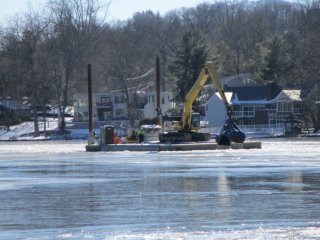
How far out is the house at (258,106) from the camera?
121m

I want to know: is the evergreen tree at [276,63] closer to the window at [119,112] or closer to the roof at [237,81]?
the roof at [237,81]

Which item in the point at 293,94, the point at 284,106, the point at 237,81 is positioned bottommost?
the point at 284,106

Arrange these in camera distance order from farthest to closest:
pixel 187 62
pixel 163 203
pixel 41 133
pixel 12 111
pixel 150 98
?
pixel 150 98 < pixel 12 111 < pixel 41 133 < pixel 187 62 < pixel 163 203

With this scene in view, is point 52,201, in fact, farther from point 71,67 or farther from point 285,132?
point 71,67

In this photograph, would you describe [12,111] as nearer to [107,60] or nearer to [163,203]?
[107,60]

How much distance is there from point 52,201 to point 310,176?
10.2 m

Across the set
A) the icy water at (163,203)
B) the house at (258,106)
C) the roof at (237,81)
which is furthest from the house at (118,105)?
the icy water at (163,203)

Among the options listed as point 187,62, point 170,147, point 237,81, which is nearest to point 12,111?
point 187,62

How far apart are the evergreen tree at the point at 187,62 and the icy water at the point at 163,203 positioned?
82.6 meters

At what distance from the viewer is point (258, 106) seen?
123 m

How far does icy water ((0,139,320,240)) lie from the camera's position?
Answer: 18.9 m

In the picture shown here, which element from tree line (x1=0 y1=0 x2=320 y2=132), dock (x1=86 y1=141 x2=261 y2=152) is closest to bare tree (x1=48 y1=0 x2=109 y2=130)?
tree line (x1=0 y1=0 x2=320 y2=132)

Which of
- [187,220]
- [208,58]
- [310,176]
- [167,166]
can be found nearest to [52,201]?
[187,220]

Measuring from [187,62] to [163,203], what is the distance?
98166 mm
